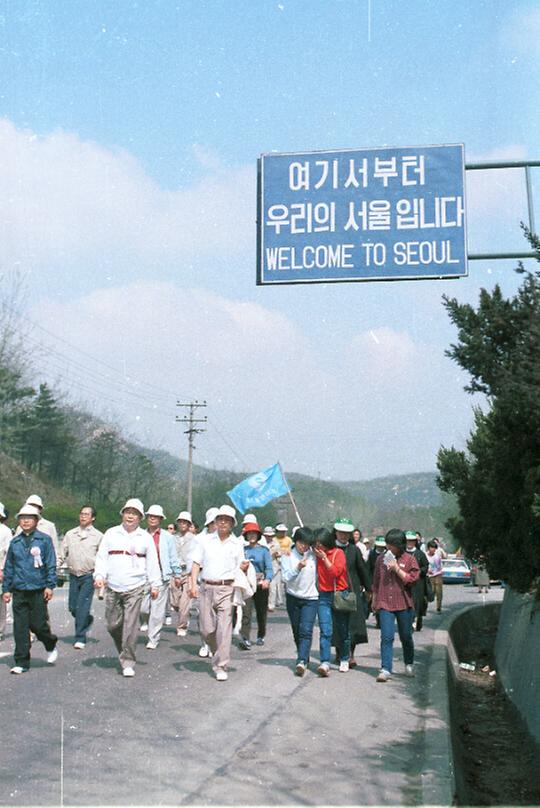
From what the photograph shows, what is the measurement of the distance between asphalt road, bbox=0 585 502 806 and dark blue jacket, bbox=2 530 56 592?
89 cm

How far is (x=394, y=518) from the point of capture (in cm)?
17588

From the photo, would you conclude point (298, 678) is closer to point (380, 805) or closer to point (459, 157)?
point (380, 805)

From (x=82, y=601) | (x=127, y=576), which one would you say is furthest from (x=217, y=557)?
(x=82, y=601)

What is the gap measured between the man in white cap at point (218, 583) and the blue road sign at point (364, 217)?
299 centimetres

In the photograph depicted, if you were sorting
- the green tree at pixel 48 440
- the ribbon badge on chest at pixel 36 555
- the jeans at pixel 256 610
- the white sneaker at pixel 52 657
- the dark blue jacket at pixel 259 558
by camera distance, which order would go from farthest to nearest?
the green tree at pixel 48 440 < the dark blue jacket at pixel 259 558 < the jeans at pixel 256 610 < the white sneaker at pixel 52 657 < the ribbon badge on chest at pixel 36 555

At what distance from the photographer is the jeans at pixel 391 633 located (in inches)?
425

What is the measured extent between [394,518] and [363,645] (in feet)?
536

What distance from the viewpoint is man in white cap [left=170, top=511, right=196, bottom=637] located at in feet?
49.6

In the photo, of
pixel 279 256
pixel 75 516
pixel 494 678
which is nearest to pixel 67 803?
pixel 279 256

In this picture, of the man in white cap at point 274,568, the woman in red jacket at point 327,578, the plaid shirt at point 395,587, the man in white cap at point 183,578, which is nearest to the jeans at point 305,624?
the woman in red jacket at point 327,578

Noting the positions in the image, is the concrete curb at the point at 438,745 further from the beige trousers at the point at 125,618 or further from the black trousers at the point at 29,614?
the black trousers at the point at 29,614

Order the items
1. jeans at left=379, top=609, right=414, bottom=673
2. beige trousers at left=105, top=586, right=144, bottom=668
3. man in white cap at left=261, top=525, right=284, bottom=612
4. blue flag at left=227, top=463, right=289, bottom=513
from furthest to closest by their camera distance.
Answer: blue flag at left=227, top=463, right=289, bottom=513 < man in white cap at left=261, top=525, right=284, bottom=612 < jeans at left=379, top=609, right=414, bottom=673 < beige trousers at left=105, top=586, right=144, bottom=668

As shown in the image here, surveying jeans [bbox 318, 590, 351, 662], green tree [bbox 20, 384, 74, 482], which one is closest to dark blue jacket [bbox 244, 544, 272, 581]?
jeans [bbox 318, 590, 351, 662]

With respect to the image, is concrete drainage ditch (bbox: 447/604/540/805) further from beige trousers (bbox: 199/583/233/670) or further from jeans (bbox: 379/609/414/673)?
beige trousers (bbox: 199/583/233/670)
